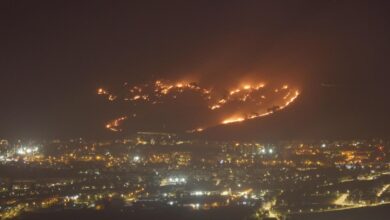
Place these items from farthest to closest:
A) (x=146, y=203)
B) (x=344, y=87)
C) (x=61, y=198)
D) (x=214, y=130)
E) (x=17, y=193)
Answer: (x=344, y=87) < (x=214, y=130) < (x=17, y=193) < (x=61, y=198) < (x=146, y=203)

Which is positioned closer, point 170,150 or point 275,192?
point 275,192

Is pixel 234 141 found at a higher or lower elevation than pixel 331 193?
higher

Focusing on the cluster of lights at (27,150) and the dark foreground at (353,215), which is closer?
the dark foreground at (353,215)

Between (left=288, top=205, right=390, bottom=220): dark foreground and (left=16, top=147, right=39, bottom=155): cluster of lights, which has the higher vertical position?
(left=16, top=147, right=39, bottom=155): cluster of lights

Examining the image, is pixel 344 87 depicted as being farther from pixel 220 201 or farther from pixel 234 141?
pixel 220 201

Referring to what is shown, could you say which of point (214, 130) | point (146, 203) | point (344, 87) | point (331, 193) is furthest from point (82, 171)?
point (344, 87)

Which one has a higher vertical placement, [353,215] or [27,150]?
[27,150]

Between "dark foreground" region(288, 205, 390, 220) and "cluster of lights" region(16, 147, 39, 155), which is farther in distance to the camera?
"cluster of lights" region(16, 147, 39, 155)

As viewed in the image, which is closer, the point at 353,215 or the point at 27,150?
the point at 353,215

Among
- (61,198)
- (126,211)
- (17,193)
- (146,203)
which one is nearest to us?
(126,211)

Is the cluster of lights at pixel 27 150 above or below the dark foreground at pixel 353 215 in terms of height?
above

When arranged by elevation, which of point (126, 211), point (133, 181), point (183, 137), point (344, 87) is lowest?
point (126, 211)
